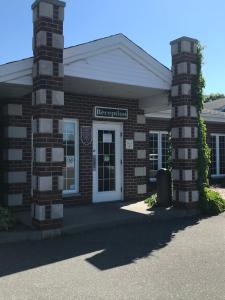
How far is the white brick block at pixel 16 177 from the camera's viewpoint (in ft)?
32.9

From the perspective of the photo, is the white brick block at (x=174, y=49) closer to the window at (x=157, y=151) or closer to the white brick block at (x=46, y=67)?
the white brick block at (x=46, y=67)

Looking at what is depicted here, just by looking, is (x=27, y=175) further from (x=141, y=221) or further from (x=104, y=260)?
(x=104, y=260)

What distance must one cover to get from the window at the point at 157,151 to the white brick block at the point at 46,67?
8264 millimetres

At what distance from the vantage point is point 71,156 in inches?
439

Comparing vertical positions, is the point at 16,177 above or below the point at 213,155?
below

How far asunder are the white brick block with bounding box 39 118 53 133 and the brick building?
0.02m

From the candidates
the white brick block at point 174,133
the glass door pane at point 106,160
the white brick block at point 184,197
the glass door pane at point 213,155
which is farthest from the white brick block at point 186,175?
the glass door pane at point 213,155

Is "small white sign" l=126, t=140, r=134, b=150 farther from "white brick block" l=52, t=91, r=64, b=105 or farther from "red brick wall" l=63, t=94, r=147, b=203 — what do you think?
"white brick block" l=52, t=91, r=64, b=105

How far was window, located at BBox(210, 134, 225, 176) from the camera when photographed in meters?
19.0

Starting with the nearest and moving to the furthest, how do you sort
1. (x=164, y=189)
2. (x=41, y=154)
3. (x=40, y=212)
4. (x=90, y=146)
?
1. (x=40, y=212)
2. (x=41, y=154)
3. (x=164, y=189)
4. (x=90, y=146)

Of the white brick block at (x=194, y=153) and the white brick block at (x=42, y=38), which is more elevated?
the white brick block at (x=42, y=38)

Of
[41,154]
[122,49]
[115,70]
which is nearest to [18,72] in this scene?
[41,154]

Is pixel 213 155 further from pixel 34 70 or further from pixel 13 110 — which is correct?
pixel 34 70

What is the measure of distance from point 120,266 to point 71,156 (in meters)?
5.54
